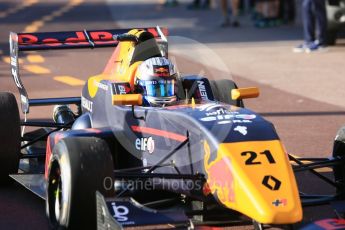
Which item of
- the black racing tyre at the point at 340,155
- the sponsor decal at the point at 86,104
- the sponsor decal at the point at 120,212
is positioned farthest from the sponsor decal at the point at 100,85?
the black racing tyre at the point at 340,155

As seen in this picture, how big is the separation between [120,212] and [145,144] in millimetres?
1095

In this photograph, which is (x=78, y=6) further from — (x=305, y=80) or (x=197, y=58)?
(x=305, y=80)

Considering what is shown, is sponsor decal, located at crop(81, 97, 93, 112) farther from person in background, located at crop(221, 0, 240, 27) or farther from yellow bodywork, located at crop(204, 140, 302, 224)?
person in background, located at crop(221, 0, 240, 27)

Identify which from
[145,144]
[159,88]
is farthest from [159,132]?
[159,88]

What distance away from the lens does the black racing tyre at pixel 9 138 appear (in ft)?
29.4

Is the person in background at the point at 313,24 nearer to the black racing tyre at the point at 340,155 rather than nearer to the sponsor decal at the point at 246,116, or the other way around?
the black racing tyre at the point at 340,155

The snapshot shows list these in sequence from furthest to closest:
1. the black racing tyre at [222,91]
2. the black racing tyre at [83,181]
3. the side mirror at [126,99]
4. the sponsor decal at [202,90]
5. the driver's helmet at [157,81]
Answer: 1. the black racing tyre at [222,91]
2. the sponsor decal at [202,90]
3. the driver's helmet at [157,81]
4. the side mirror at [126,99]
5. the black racing tyre at [83,181]

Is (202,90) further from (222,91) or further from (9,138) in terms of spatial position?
(9,138)

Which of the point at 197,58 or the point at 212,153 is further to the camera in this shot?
the point at 197,58

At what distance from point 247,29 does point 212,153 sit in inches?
687

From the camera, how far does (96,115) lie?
8.93m

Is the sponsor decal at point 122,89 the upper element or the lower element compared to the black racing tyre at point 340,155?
upper

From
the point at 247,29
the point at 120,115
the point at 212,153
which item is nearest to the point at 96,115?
the point at 120,115

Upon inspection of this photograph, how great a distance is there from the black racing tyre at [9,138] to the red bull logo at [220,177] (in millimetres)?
2484
